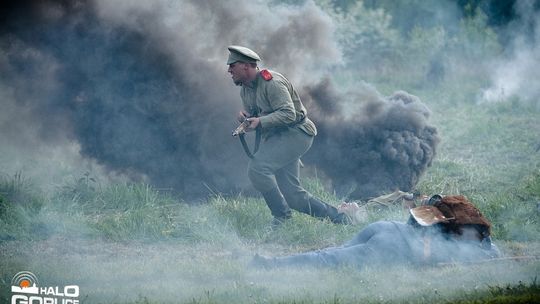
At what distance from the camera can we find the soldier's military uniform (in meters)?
9.09

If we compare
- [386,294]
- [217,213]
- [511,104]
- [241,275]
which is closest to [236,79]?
[217,213]

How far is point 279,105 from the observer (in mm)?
9078

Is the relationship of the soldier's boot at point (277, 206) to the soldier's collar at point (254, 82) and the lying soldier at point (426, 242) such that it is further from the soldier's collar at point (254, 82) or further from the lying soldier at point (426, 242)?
the lying soldier at point (426, 242)

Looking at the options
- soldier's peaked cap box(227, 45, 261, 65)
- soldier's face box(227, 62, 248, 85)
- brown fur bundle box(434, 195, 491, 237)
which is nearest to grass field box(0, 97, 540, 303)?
brown fur bundle box(434, 195, 491, 237)

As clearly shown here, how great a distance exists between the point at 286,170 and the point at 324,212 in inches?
28.2

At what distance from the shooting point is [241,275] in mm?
7438

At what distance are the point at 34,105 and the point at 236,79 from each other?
396 centimetres

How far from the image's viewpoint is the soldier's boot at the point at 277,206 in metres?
9.29

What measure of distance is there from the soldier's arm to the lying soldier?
2066mm

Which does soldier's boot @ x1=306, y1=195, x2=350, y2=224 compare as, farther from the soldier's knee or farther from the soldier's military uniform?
the soldier's knee

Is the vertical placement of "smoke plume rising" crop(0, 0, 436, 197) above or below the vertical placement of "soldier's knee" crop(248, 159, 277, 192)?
above

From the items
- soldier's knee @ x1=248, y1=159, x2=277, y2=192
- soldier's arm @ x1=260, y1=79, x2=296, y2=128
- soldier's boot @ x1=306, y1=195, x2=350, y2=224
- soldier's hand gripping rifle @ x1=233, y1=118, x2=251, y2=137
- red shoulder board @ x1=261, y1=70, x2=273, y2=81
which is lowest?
soldier's boot @ x1=306, y1=195, x2=350, y2=224

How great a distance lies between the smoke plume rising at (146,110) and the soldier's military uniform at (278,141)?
1.78 m

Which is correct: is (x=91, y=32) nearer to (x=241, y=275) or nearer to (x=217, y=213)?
(x=217, y=213)
